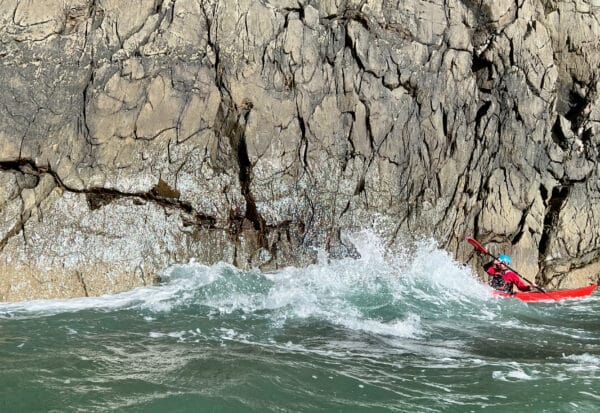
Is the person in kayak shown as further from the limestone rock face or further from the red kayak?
the limestone rock face

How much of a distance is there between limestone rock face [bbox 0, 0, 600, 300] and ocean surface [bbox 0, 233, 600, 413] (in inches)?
26.4

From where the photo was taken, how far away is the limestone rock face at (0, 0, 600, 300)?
8.05m

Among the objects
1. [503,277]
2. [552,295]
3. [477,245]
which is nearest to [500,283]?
[503,277]

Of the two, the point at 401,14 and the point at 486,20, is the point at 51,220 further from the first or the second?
the point at 486,20

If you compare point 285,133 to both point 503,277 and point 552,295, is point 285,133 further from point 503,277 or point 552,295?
point 552,295

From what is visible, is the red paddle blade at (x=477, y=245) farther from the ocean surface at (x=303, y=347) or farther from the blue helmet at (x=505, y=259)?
the ocean surface at (x=303, y=347)

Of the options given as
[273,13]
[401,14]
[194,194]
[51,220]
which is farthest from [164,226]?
[401,14]

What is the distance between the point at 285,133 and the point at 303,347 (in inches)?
170

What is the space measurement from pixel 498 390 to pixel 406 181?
5.59 metres

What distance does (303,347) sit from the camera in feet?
18.6

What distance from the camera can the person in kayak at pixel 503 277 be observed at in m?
9.52

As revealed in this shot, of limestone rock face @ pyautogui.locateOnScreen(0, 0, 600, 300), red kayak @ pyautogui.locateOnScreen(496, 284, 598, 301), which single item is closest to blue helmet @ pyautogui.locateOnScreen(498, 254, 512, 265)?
limestone rock face @ pyautogui.locateOnScreen(0, 0, 600, 300)

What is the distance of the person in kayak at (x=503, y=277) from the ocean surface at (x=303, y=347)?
452mm

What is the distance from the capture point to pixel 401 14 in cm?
1021
